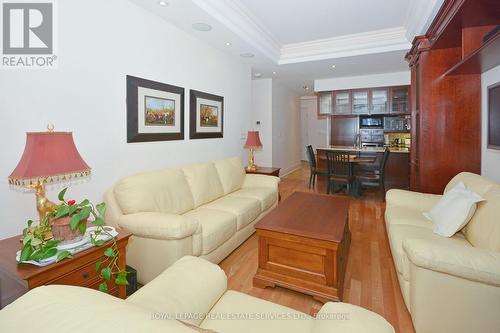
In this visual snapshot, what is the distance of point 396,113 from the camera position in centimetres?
606

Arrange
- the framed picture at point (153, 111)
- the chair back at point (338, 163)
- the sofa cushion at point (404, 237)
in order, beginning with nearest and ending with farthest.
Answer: the sofa cushion at point (404, 237) < the framed picture at point (153, 111) < the chair back at point (338, 163)

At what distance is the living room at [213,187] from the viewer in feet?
3.81

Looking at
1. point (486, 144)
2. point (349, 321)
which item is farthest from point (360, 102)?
point (349, 321)

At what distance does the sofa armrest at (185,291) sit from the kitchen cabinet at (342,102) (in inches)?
243

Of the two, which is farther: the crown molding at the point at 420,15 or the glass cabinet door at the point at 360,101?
the glass cabinet door at the point at 360,101

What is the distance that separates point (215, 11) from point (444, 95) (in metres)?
2.72

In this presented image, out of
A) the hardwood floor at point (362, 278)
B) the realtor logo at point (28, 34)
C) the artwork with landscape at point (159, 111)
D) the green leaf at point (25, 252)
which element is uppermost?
the realtor logo at point (28, 34)

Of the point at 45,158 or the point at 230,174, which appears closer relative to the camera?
the point at 45,158

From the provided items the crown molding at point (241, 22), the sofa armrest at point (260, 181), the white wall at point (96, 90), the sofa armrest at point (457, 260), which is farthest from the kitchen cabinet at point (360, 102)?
the sofa armrest at point (457, 260)

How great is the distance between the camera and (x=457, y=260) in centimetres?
140

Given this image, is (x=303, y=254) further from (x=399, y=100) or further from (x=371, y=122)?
(x=371, y=122)

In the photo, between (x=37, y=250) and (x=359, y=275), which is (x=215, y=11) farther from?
(x=359, y=275)

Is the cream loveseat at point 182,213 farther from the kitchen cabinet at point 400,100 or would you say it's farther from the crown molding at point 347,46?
the kitchen cabinet at point 400,100

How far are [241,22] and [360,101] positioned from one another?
408 cm
